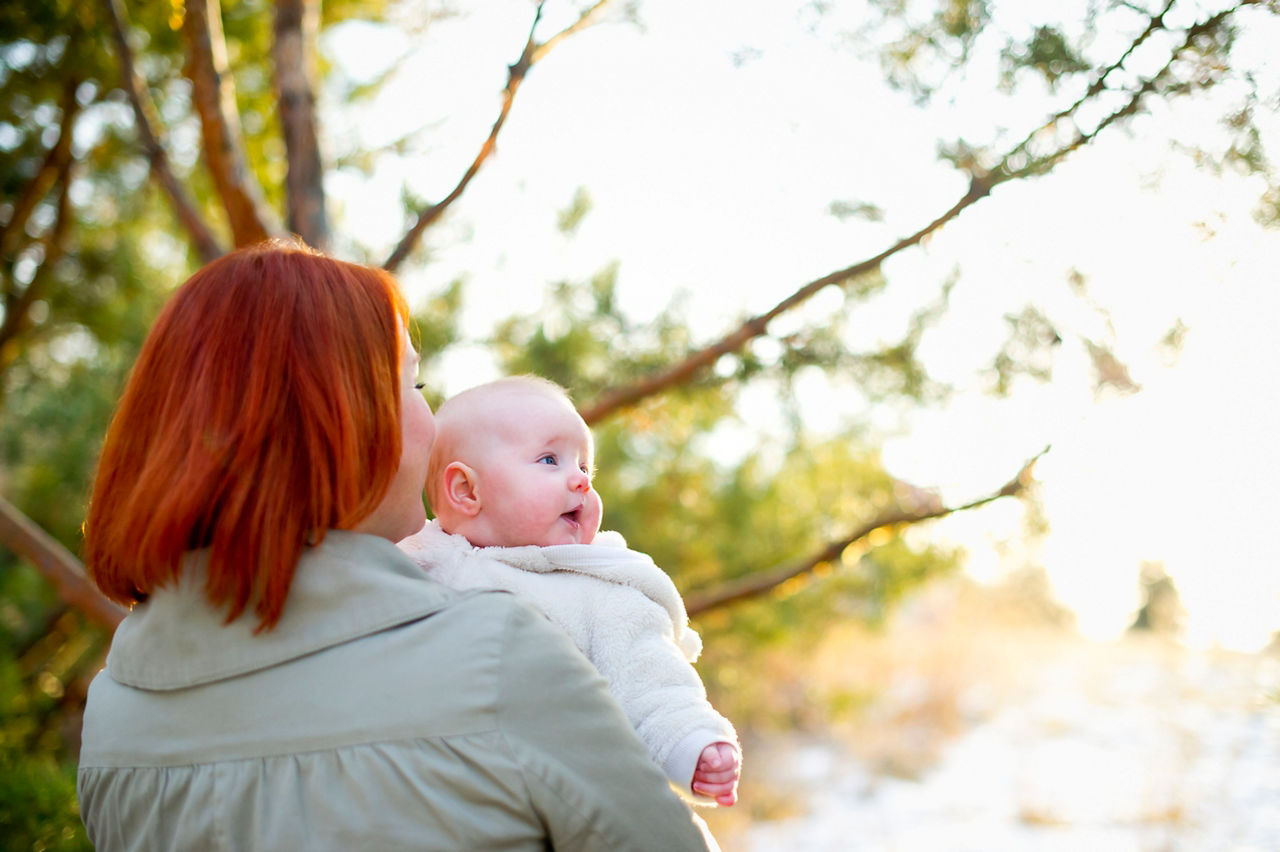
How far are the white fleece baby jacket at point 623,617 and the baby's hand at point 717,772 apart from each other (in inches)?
0.5

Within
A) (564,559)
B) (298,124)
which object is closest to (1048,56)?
(564,559)

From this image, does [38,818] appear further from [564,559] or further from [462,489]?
[564,559]

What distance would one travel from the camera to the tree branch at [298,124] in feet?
9.70

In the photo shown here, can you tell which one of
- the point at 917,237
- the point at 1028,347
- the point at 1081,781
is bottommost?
the point at 1081,781

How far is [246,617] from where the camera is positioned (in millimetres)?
1046

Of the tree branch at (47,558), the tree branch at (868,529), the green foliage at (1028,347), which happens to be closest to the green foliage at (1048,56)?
the green foliage at (1028,347)

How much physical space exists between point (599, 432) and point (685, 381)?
6.49 ft

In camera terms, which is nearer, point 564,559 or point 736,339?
point 564,559

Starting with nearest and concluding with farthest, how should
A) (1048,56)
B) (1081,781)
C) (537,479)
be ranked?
(537,479) < (1048,56) < (1081,781)

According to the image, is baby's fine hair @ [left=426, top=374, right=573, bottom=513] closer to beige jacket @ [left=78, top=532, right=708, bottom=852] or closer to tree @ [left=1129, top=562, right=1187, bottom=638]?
beige jacket @ [left=78, top=532, right=708, bottom=852]

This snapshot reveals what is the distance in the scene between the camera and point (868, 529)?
283 centimetres

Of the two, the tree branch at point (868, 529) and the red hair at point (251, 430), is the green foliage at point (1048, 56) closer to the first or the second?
the tree branch at point (868, 529)

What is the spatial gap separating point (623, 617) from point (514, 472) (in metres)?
0.29

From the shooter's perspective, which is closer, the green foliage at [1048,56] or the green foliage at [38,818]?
the green foliage at [1048,56]
